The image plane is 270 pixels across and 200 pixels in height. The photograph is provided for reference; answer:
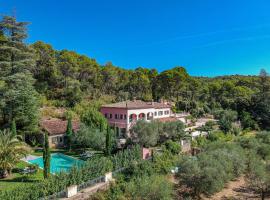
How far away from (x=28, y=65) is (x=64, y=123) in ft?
33.9

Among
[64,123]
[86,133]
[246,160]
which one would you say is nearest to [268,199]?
[246,160]

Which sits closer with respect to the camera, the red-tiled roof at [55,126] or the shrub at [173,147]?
the shrub at [173,147]

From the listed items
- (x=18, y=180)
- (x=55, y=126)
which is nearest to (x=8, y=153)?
(x=18, y=180)

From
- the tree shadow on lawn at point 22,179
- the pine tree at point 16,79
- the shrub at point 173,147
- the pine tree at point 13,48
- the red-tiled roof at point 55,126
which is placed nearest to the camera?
the tree shadow on lawn at point 22,179

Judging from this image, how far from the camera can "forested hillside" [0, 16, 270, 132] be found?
30.5 metres

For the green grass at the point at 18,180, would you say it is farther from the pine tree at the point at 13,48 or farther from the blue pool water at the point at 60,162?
the pine tree at the point at 13,48

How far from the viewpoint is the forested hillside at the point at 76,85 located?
30.5 meters

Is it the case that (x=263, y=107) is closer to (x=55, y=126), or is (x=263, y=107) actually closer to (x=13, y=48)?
(x=55, y=126)

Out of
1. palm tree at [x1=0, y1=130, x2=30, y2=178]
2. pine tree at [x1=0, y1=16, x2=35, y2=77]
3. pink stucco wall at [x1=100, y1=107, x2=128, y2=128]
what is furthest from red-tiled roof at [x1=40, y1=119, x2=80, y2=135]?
palm tree at [x1=0, y1=130, x2=30, y2=178]

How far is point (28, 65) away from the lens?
112 ft

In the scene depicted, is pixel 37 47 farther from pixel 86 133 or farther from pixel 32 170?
pixel 32 170

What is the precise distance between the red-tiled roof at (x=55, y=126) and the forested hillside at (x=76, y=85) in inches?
84.2

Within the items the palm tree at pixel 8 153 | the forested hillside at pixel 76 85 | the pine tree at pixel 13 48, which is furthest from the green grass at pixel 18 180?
the pine tree at pixel 13 48

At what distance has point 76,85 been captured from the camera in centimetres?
4447
